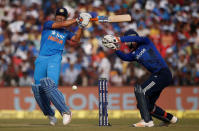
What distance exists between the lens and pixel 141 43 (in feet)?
29.2

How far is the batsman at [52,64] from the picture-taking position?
29.2ft

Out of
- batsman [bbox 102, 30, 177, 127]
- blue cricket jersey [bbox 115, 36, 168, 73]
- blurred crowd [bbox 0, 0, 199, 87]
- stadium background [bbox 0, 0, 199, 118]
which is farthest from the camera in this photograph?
blurred crowd [bbox 0, 0, 199, 87]

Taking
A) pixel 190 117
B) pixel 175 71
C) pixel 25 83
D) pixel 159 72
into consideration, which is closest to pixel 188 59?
pixel 175 71

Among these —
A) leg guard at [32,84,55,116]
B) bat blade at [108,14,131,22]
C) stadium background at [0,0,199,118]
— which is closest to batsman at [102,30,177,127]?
bat blade at [108,14,131,22]

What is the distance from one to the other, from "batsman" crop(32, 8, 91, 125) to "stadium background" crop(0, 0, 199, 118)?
326 centimetres

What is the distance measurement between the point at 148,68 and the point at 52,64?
1.66 meters

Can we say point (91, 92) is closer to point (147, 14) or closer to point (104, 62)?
point (104, 62)

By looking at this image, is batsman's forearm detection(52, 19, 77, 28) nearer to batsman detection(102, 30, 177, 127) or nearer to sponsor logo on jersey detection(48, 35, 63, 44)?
sponsor logo on jersey detection(48, 35, 63, 44)

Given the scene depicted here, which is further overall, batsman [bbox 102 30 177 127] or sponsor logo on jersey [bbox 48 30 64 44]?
sponsor logo on jersey [bbox 48 30 64 44]

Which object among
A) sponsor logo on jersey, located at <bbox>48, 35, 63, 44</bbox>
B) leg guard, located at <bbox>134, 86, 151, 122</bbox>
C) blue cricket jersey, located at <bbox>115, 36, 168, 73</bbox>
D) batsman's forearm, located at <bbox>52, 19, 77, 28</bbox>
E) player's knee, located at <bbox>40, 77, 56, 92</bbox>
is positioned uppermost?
batsman's forearm, located at <bbox>52, 19, 77, 28</bbox>

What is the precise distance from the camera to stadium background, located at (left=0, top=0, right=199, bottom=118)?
45.1ft

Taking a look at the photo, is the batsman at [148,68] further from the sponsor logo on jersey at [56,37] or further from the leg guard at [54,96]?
the leg guard at [54,96]

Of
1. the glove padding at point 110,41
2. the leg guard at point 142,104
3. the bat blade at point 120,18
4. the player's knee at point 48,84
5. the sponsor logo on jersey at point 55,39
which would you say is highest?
the bat blade at point 120,18

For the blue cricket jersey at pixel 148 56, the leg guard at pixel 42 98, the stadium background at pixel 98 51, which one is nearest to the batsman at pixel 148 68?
the blue cricket jersey at pixel 148 56
